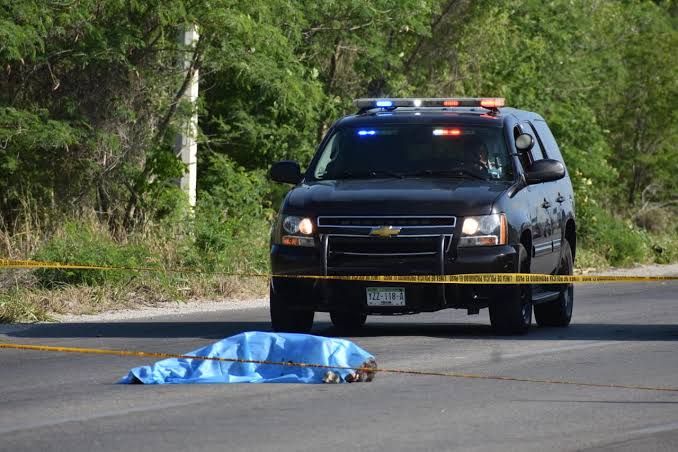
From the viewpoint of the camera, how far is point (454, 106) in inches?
599

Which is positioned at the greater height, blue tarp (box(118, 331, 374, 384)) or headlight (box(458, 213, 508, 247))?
headlight (box(458, 213, 508, 247))

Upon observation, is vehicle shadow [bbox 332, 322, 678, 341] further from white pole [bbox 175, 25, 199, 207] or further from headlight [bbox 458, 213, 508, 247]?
white pole [bbox 175, 25, 199, 207]

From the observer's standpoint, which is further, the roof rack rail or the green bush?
the green bush

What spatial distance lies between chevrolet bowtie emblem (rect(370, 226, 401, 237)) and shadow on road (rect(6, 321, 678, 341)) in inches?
52.3

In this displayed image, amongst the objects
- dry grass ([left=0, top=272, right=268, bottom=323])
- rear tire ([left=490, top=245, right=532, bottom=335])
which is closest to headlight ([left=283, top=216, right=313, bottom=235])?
rear tire ([left=490, top=245, right=532, bottom=335])

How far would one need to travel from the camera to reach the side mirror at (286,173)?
1430 cm

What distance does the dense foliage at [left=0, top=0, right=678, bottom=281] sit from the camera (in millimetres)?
19250

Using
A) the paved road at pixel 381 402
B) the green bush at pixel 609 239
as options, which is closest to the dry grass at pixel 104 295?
the paved road at pixel 381 402

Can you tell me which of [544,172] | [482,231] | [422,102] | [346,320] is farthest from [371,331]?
[422,102]

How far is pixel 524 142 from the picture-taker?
14430 mm

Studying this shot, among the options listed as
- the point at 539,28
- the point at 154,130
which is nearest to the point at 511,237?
the point at 154,130

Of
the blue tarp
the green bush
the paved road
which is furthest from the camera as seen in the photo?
the green bush

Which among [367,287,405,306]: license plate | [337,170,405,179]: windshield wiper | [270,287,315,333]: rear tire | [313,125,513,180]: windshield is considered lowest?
[270,287,315,333]: rear tire

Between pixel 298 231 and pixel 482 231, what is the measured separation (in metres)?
1.51
